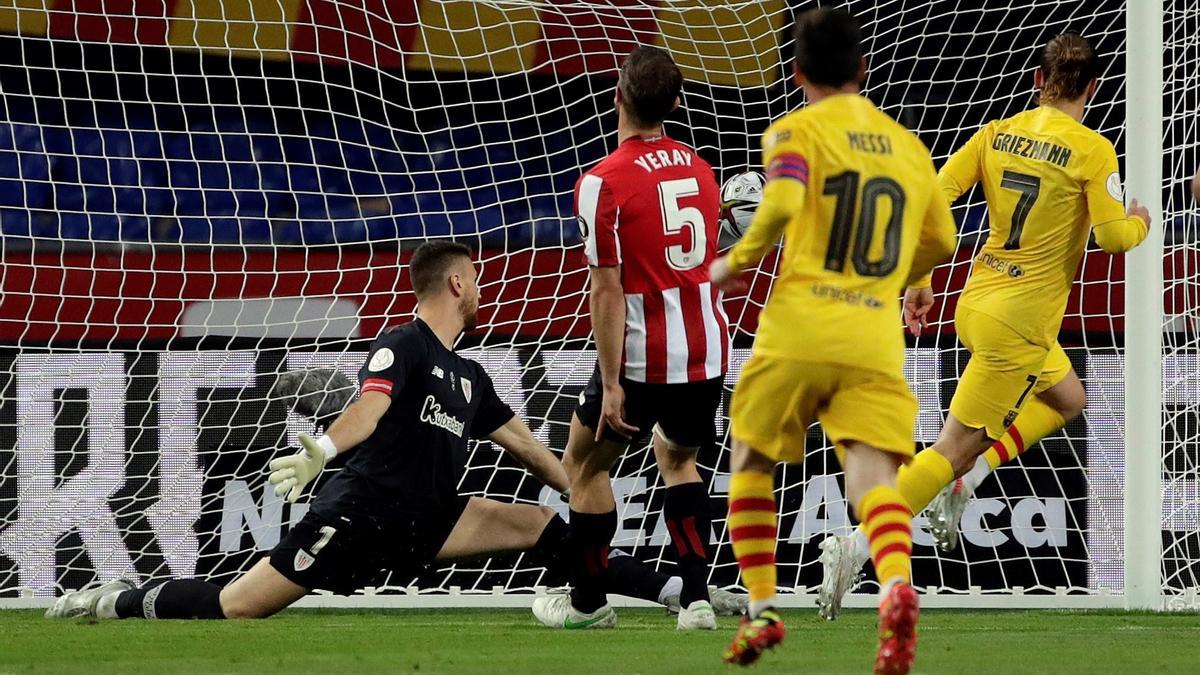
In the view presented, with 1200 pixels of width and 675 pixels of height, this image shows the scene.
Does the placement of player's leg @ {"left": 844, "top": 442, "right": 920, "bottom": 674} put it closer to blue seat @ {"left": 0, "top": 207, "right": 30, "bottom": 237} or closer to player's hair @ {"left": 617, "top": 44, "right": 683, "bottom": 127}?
player's hair @ {"left": 617, "top": 44, "right": 683, "bottom": 127}

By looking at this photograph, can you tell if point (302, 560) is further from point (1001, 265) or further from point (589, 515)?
point (1001, 265)

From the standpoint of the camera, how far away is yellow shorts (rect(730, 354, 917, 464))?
3234 mm

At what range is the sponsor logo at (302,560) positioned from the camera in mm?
4758

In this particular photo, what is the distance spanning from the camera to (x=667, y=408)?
447 cm

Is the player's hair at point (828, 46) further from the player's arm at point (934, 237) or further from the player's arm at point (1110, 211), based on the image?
the player's arm at point (1110, 211)

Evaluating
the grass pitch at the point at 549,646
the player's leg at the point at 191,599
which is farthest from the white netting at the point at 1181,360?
the player's leg at the point at 191,599

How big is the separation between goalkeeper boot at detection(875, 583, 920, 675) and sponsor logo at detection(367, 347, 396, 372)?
2126 millimetres

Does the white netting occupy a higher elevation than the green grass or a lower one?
higher

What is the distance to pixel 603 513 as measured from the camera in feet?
15.2

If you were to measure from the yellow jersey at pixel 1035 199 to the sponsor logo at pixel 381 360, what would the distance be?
67.6 inches

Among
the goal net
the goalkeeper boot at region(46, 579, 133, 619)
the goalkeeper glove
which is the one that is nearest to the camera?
the goalkeeper glove

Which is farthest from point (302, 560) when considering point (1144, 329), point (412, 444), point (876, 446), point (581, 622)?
point (1144, 329)

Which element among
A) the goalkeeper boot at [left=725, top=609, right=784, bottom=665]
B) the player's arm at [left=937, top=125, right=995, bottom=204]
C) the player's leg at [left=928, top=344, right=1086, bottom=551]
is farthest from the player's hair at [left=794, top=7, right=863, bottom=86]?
the player's leg at [left=928, top=344, right=1086, bottom=551]

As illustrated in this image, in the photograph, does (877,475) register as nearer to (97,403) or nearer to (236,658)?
(236,658)
